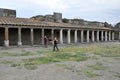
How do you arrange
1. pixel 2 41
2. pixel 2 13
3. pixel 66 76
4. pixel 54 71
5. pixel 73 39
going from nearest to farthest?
pixel 66 76
pixel 54 71
pixel 2 41
pixel 2 13
pixel 73 39

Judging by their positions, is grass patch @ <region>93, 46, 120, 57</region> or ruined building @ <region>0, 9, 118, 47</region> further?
ruined building @ <region>0, 9, 118, 47</region>

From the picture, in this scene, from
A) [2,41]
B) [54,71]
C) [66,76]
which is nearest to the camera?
[66,76]

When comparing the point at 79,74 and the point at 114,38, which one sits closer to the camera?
the point at 79,74

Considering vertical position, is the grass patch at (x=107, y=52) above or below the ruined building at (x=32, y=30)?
below

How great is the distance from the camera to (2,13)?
129 ft

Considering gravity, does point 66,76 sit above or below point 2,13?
below

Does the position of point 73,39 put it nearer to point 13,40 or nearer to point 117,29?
point 13,40

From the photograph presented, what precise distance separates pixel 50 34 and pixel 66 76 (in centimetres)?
2925

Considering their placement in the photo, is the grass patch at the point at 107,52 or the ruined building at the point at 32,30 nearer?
the grass patch at the point at 107,52

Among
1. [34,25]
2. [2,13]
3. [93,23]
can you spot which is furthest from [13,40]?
[93,23]

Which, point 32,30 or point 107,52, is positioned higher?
point 32,30

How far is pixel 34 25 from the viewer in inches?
1308

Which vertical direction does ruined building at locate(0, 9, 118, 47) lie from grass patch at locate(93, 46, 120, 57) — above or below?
above

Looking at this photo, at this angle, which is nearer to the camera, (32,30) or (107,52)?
(107,52)
